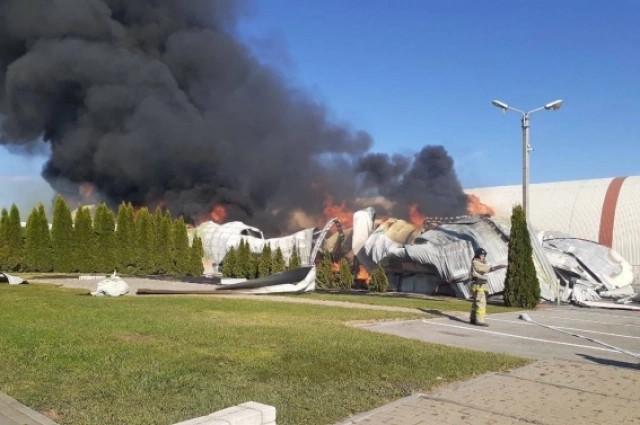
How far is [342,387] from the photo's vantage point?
465 centimetres

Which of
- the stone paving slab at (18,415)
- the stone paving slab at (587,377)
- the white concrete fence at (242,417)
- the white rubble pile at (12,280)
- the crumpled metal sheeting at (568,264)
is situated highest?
the crumpled metal sheeting at (568,264)

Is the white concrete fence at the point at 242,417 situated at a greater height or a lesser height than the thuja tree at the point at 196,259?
lesser

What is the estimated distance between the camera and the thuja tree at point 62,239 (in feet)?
83.8

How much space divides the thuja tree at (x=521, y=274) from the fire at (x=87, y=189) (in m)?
33.9

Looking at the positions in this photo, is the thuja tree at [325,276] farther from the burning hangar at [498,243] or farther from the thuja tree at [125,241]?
the thuja tree at [125,241]

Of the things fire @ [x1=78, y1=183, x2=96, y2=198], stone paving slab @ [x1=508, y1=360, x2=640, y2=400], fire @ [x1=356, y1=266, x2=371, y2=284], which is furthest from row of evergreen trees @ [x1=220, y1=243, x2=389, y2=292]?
fire @ [x1=78, y1=183, x2=96, y2=198]

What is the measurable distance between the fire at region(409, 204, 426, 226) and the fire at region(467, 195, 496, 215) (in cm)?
293

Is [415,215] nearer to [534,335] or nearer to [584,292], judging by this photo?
[584,292]

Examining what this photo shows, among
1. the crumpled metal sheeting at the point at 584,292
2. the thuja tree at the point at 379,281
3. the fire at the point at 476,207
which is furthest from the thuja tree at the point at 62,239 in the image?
the fire at the point at 476,207

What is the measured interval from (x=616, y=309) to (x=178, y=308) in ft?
35.6

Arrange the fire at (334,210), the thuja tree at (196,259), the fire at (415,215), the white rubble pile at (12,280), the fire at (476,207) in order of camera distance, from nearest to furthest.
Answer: the white rubble pile at (12,280) < the thuja tree at (196,259) < the fire at (415,215) < the fire at (476,207) < the fire at (334,210)

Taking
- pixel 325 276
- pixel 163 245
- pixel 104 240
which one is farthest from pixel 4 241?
pixel 325 276

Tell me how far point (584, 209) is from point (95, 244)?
78.6 feet

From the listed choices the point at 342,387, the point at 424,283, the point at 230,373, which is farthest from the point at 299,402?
the point at 424,283
